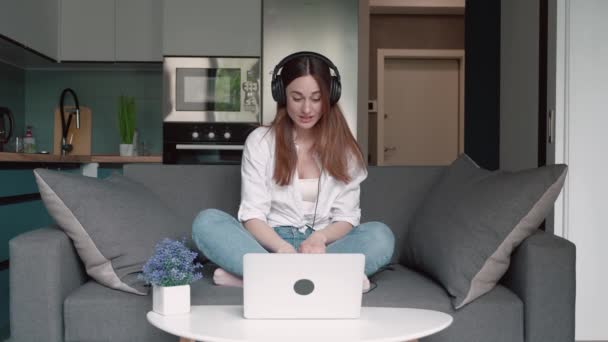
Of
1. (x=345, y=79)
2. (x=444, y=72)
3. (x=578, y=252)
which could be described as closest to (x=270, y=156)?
(x=578, y=252)

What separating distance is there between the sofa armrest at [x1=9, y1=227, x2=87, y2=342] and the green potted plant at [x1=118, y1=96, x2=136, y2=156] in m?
2.69

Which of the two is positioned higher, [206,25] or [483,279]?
[206,25]

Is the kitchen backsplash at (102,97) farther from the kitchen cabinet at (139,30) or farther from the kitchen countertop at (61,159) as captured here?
the kitchen countertop at (61,159)

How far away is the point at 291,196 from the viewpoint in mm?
2295

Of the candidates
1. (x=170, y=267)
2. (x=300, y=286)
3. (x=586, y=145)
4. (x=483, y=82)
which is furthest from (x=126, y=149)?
(x=300, y=286)

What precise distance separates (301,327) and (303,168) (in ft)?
3.36

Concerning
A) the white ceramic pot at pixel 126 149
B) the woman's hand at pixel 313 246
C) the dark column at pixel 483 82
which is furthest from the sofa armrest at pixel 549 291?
the white ceramic pot at pixel 126 149

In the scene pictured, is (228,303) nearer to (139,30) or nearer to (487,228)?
(487,228)

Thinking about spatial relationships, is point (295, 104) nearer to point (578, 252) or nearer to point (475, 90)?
point (578, 252)

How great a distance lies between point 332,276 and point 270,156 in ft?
3.07

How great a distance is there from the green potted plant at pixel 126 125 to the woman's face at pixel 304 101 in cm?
250

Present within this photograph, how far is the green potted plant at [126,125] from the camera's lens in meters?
4.51

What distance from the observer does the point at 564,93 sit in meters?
2.15

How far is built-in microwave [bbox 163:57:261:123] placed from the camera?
435 cm
